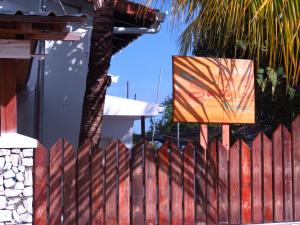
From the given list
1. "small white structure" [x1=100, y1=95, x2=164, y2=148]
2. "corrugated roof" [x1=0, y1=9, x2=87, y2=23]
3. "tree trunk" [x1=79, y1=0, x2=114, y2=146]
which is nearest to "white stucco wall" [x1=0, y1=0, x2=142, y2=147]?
"small white structure" [x1=100, y1=95, x2=164, y2=148]

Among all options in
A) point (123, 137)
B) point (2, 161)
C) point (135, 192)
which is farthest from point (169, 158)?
point (123, 137)

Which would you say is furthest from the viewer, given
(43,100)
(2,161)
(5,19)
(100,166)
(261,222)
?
(43,100)

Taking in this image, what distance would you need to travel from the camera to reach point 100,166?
653 cm

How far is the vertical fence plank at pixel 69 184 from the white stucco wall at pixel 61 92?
15.3ft

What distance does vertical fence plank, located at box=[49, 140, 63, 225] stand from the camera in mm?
6305

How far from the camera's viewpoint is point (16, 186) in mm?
6102

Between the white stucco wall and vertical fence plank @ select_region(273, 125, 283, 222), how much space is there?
4.72 metres

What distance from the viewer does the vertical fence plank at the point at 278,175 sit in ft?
24.5

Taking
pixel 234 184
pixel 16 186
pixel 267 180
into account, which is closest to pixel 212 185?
pixel 234 184

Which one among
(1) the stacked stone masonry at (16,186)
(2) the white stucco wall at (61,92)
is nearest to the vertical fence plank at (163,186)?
(1) the stacked stone masonry at (16,186)

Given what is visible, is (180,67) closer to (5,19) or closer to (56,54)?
(5,19)

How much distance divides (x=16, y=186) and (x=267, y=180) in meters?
3.25

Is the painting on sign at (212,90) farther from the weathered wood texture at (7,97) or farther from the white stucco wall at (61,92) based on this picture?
the white stucco wall at (61,92)

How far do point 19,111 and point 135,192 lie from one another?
4979 mm
